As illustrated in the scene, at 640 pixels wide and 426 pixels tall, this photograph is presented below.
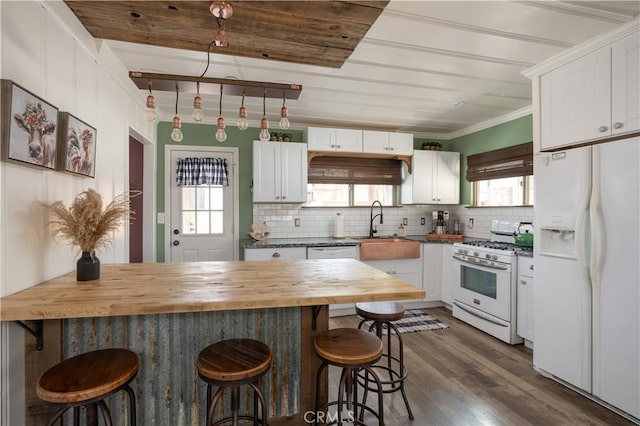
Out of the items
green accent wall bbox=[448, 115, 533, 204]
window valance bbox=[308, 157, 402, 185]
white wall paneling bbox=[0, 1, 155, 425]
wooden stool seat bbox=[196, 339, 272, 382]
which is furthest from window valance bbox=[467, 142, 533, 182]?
white wall paneling bbox=[0, 1, 155, 425]

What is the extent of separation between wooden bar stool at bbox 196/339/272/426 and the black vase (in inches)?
30.2

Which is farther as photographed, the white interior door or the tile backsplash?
the tile backsplash

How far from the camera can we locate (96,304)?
1.26 meters

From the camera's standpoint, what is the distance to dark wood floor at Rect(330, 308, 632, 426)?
1994 mm

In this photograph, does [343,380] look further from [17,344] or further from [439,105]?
[439,105]

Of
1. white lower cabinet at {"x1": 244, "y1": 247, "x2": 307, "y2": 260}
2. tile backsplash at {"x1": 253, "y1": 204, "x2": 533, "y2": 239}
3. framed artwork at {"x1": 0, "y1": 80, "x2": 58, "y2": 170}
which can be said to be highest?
framed artwork at {"x1": 0, "y1": 80, "x2": 58, "y2": 170}

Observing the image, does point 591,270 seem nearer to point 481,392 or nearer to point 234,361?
point 481,392

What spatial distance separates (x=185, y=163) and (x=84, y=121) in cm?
192

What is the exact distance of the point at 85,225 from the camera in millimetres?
1614

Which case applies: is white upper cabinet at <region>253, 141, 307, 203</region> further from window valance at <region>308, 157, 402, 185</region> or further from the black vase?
the black vase

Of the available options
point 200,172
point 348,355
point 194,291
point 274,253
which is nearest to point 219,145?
point 200,172

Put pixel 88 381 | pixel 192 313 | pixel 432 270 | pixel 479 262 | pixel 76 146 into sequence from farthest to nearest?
pixel 432 270, pixel 479 262, pixel 76 146, pixel 192 313, pixel 88 381

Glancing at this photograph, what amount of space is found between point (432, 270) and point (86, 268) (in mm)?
3753

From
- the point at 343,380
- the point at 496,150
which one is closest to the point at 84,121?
the point at 343,380
